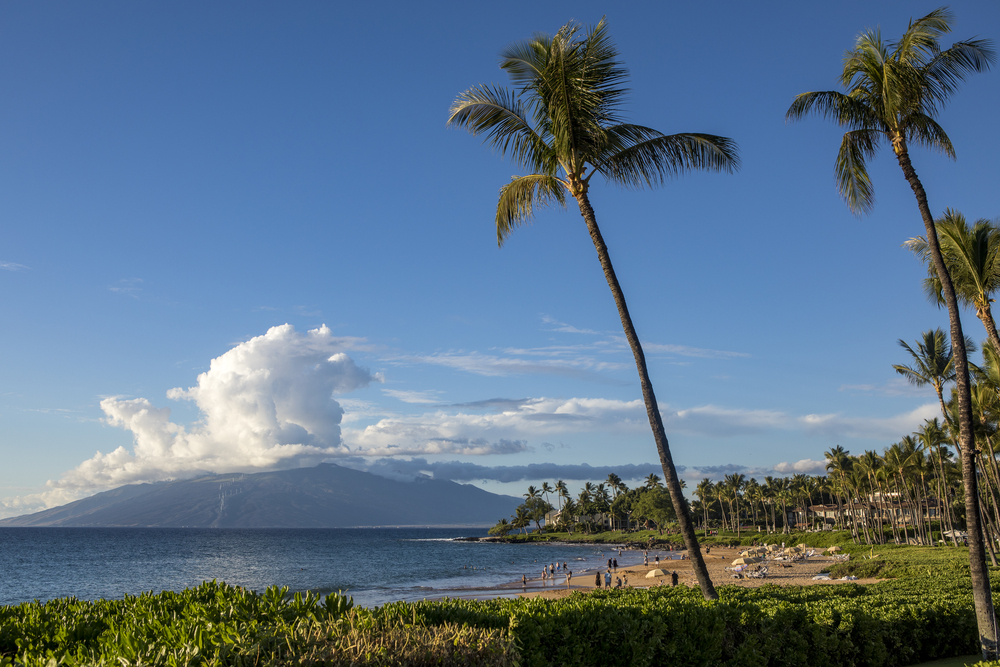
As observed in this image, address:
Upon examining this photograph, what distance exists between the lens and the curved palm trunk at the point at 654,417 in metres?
10.8

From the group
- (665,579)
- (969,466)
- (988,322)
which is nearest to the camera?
(969,466)

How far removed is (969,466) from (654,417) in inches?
225

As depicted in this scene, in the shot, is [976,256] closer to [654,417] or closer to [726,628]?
[654,417]

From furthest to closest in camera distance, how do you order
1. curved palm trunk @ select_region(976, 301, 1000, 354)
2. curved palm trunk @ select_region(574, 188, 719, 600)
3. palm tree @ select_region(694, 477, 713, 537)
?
palm tree @ select_region(694, 477, 713, 537) → curved palm trunk @ select_region(976, 301, 1000, 354) → curved palm trunk @ select_region(574, 188, 719, 600)

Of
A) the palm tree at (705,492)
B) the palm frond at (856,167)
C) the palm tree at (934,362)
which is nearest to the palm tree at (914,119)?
the palm frond at (856,167)

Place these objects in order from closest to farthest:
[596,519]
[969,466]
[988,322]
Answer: [969,466]
[988,322]
[596,519]

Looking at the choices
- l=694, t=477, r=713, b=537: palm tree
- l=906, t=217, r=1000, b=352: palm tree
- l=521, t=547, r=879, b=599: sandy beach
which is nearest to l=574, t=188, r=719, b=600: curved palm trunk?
l=906, t=217, r=1000, b=352: palm tree

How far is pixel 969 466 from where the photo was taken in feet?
35.9

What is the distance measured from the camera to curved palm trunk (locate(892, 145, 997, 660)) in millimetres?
10028

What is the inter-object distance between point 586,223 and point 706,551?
84349 millimetres

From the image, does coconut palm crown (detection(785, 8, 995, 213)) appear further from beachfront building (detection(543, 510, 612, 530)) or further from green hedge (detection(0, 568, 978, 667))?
beachfront building (detection(543, 510, 612, 530))

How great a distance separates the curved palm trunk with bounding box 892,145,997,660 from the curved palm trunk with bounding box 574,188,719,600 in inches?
173

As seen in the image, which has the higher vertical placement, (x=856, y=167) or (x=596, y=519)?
(x=856, y=167)

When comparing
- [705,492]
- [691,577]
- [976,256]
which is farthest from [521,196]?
[705,492]
